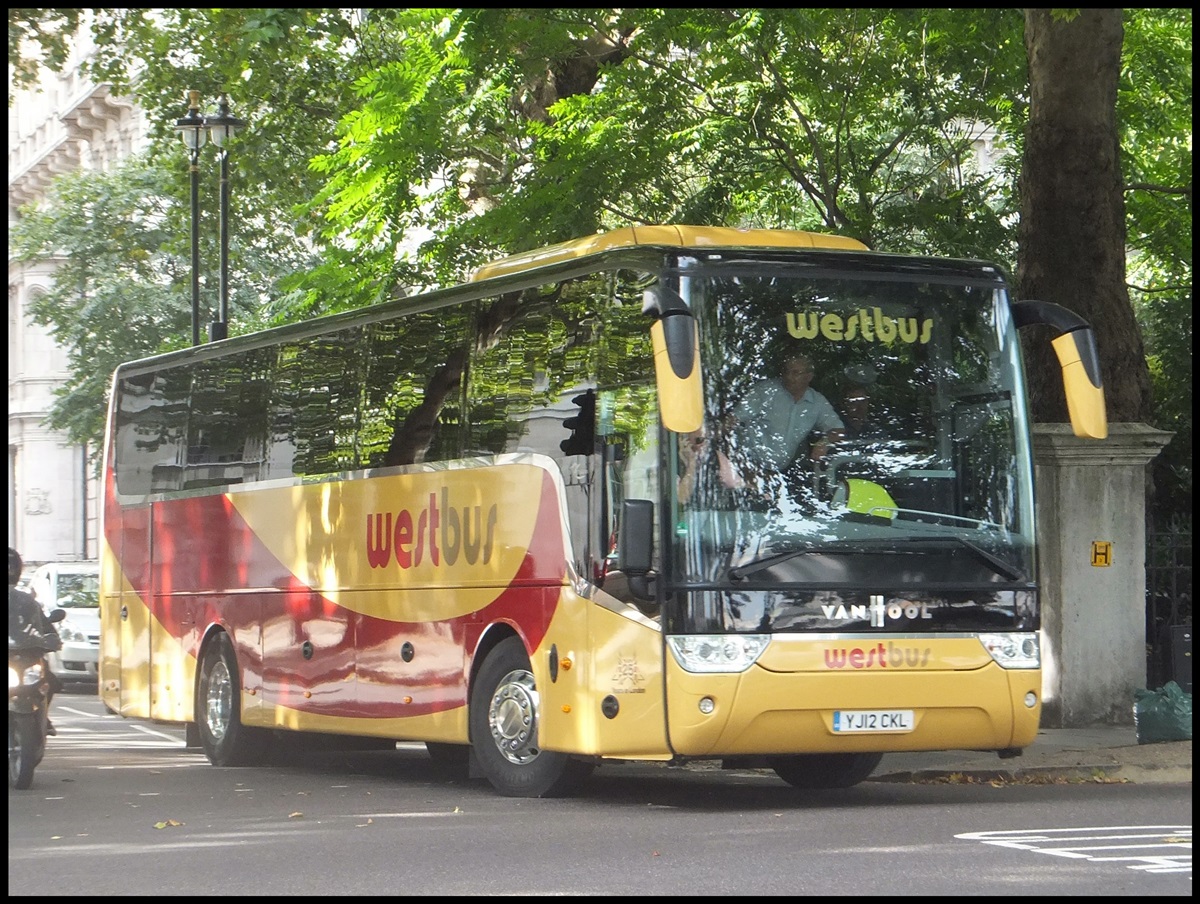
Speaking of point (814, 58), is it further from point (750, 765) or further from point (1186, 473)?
point (750, 765)

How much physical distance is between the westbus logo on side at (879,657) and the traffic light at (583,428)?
1880mm

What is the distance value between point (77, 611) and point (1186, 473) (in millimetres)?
16488

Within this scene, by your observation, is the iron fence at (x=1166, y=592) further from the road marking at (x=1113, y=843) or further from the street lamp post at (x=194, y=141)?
Result: the street lamp post at (x=194, y=141)

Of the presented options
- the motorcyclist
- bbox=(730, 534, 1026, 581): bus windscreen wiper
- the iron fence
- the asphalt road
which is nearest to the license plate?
the asphalt road

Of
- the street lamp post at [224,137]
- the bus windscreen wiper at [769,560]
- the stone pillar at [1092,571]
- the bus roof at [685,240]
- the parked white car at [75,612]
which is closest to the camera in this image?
the bus windscreen wiper at [769,560]

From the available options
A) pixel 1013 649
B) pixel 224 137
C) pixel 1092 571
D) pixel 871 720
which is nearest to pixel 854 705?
pixel 871 720

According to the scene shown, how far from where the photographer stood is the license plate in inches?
480

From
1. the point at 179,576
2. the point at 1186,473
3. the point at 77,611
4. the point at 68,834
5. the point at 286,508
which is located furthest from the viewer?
the point at 77,611

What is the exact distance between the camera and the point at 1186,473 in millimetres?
21375

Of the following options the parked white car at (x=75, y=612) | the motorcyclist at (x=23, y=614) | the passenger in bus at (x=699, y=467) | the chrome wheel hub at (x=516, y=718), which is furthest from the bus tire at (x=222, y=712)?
the parked white car at (x=75, y=612)

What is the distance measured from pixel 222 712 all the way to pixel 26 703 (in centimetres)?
331

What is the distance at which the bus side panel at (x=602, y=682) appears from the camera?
12.1m

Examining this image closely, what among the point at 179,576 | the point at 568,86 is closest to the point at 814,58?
the point at 568,86

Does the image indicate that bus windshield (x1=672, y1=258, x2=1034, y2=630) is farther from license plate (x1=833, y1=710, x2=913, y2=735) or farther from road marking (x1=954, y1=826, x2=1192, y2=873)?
road marking (x1=954, y1=826, x2=1192, y2=873)
